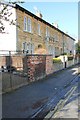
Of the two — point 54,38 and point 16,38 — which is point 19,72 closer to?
point 16,38

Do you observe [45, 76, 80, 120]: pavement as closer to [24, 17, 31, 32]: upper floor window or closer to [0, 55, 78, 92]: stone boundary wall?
[0, 55, 78, 92]: stone boundary wall

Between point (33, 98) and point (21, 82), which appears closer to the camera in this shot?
point (33, 98)

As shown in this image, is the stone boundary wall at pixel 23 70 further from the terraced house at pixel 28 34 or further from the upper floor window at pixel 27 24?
the upper floor window at pixel 27 24

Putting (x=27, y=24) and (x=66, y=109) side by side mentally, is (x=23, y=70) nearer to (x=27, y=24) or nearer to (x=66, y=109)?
(x=66, y=109)

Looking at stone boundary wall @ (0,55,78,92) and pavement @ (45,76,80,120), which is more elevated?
stone boundary wall @ (0,55,78,92)

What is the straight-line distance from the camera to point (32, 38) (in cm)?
3014

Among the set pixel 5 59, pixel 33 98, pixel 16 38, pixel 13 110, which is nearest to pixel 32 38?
pixel 16 38

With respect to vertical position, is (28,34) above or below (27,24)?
below

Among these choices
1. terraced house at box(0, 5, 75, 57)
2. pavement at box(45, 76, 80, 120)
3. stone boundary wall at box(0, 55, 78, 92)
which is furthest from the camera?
terraced house at box(0, 5, 75, 57)

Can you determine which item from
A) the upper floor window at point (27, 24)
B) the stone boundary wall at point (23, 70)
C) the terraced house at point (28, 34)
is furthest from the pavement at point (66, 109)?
the upper floor window at point (27, 24)

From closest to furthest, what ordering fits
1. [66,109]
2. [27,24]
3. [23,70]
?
[66,109], [23,70], [27,24]

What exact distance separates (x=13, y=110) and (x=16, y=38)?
1572 cm

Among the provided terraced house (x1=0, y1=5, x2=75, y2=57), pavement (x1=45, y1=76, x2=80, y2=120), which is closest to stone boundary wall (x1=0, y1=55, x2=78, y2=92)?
terraced house (x1=0, y1=5, x2=75, y2=57)

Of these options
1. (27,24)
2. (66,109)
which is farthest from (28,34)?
(66,109)
